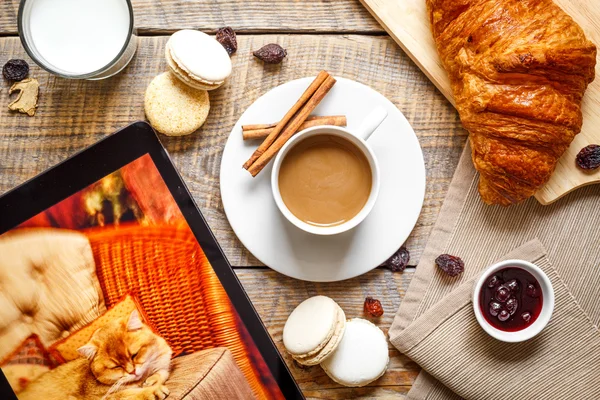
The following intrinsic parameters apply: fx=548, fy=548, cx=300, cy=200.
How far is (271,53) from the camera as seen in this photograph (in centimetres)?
139

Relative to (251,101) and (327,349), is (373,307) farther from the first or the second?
(251,101)

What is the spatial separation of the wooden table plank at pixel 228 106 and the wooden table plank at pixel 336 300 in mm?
66

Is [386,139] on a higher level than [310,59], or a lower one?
lower

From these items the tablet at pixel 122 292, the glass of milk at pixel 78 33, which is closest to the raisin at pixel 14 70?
the glass of milk at pixel 78 33

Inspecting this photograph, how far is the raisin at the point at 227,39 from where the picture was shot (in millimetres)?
1402

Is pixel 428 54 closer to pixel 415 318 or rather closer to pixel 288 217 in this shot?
pixel 288 217

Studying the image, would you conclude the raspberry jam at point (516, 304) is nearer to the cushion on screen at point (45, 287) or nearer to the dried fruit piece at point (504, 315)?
the dried fruit piece at point (504, 315)

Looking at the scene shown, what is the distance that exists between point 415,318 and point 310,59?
2.38 ft

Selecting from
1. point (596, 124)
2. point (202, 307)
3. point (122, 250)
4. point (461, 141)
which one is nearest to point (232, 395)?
point (202, 307)

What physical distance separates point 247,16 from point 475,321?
0.98 m

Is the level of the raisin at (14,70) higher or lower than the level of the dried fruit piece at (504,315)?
higher

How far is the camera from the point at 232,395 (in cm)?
133

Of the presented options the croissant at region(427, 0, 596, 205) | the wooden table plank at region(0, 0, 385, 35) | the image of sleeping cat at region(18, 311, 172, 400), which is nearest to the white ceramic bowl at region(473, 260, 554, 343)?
the croissant at region(427, 0, 596, 205)

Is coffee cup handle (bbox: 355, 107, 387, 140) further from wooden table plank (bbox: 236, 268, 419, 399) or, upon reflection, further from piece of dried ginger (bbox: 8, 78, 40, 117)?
piece of dried ginger (bbox: 8, 78, 40, 117)
